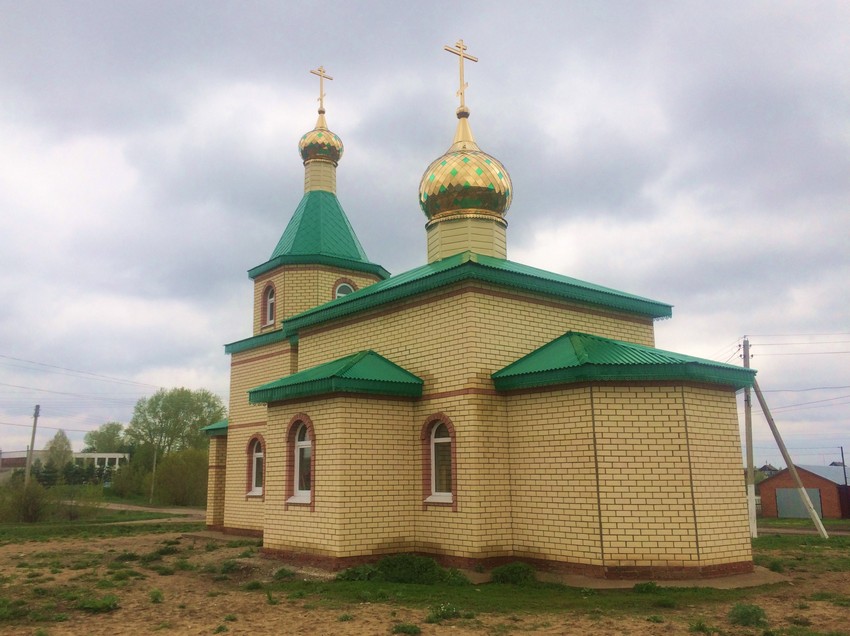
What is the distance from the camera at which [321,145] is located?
17.2 m

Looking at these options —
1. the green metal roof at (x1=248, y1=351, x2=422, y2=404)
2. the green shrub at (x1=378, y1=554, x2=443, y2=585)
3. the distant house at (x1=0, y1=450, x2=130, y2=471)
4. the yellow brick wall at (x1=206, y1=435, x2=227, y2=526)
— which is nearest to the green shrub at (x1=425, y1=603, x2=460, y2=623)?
the green shrub at (x1=378, y1=554, x2=443, y2=585)

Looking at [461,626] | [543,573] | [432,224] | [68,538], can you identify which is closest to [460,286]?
[432,224]

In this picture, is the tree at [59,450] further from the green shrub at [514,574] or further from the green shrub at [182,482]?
the green shrub at [514,574]

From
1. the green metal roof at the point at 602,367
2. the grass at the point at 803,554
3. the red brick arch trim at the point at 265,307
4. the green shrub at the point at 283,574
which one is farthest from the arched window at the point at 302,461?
the grass at the point at 803,554

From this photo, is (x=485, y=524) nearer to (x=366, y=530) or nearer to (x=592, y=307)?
(x=366, y=530)

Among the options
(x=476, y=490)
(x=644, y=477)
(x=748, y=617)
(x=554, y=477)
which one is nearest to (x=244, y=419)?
(x=476, y=490)

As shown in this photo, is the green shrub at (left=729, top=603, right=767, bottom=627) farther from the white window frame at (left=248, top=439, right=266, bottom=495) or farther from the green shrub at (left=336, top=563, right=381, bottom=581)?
the white window frame at (left=248, top=439, right=266, bottom=495)

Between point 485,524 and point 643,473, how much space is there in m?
2.25

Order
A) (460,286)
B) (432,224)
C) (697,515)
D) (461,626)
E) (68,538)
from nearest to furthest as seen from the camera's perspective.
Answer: (461,626) → (697,515) → (460,286) → (432,224) → (68,538)

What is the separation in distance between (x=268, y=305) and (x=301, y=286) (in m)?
1.25

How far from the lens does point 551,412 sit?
955 centimetres

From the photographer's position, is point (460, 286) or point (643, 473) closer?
point (643, 473)

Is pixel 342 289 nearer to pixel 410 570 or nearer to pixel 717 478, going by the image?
pixel 410 570

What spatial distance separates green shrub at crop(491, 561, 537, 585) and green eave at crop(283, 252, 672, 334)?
3962mm
